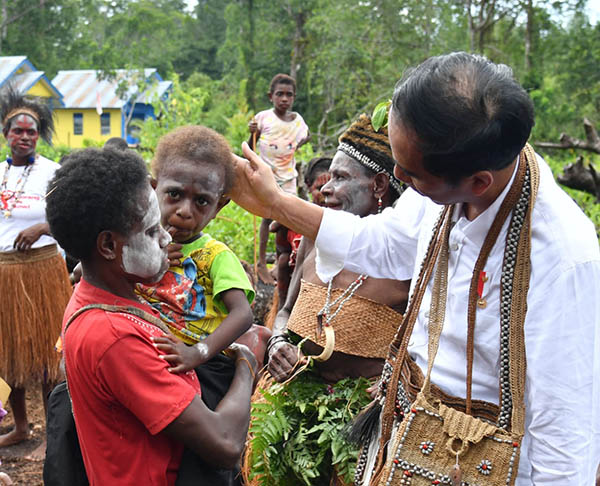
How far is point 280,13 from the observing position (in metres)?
26.0

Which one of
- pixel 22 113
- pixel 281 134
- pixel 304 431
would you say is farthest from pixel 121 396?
pixel 281 134

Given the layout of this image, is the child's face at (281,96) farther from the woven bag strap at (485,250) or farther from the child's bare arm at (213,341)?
the woven bag strap at (485,250)

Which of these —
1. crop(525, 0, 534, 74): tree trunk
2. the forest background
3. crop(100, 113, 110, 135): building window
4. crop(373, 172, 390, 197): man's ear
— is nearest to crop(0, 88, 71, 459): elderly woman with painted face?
crop(373, 172, 390, 197): man's ear

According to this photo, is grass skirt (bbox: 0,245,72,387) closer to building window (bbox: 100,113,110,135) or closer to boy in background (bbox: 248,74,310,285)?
boy in background (bbox: 248,74,310,285)

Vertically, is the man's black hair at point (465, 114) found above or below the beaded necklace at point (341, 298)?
above

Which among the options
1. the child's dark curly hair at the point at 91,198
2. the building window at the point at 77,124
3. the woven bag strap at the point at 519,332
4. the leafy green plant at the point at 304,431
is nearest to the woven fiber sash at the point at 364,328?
the leafy green plant at the point at 304,431

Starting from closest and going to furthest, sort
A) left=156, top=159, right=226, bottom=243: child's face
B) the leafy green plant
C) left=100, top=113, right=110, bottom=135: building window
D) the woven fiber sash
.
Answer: left=156, top=159, right=226, bottom=243: child's face
the leafy green plant
the woven fiber sash
left=100, top=113, right=110, bottom=135: building window

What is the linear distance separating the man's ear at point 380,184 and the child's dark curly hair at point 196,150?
98cm

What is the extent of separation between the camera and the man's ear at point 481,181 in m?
1.85

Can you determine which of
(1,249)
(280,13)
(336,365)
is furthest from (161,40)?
(336,365)

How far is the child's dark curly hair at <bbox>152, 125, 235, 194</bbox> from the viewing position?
8.24ft

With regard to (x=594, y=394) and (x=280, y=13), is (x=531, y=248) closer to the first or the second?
(x=594, y=394)

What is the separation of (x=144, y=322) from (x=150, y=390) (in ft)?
0.76

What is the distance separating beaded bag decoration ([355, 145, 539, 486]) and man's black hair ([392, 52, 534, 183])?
0.66 feet
